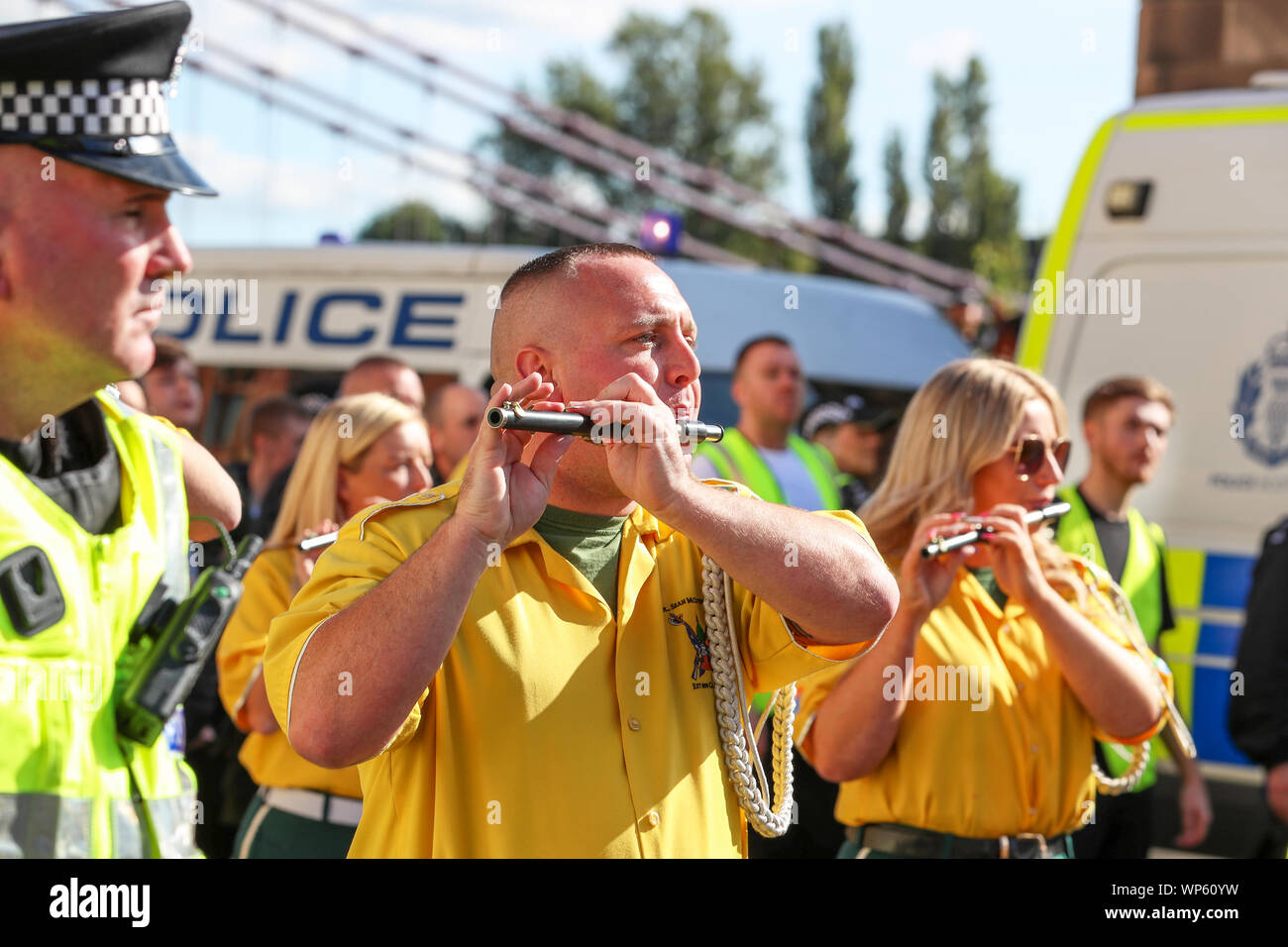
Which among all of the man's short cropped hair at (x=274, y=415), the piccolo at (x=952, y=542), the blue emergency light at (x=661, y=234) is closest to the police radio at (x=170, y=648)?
the piccolo at (x=952, y=542)

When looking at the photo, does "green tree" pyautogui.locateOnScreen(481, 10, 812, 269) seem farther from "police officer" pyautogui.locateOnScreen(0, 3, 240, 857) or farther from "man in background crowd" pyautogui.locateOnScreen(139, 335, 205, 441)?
"police officer" pyautogui.locateOnScreen(0, 3, 240, 857)

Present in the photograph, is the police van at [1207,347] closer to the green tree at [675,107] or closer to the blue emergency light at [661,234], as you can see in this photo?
the blue emergency light at [661,234]

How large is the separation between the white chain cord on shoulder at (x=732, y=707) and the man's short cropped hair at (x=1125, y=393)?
272 centimetres


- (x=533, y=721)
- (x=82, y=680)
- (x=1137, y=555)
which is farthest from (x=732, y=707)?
(x=1137, y=555)

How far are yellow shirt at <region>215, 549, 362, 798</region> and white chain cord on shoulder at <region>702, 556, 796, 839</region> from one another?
160 cm

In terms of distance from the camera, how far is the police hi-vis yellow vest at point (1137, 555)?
4.06m

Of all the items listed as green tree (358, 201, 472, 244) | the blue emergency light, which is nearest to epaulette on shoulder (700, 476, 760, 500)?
the blue emergency light

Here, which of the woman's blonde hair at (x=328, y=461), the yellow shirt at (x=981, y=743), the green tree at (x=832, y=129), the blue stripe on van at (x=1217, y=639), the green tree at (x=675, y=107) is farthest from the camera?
the green tree at (x=675, y=107)

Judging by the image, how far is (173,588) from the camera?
168 centimetres

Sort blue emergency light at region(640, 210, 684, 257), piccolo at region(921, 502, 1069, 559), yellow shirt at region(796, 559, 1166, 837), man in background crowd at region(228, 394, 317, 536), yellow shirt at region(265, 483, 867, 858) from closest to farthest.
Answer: yellow shirt at region(265, 483, 867, 858)
piccolo at region(921, 502, 1069, 559)
yellow shirt at region(796, 559, 1166, 837)
man in background crowd at region(228, 394, 317, 536)
blue emergency light at region(640, 210, 684, 257)

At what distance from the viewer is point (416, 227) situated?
148 ft

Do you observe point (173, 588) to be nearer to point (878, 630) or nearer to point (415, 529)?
point (415, 529)

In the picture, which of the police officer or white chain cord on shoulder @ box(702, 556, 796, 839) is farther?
white chain cord on shoulder @ box(702, 556, 796, 839)

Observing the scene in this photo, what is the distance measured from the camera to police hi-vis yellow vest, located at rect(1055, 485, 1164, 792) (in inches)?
160
